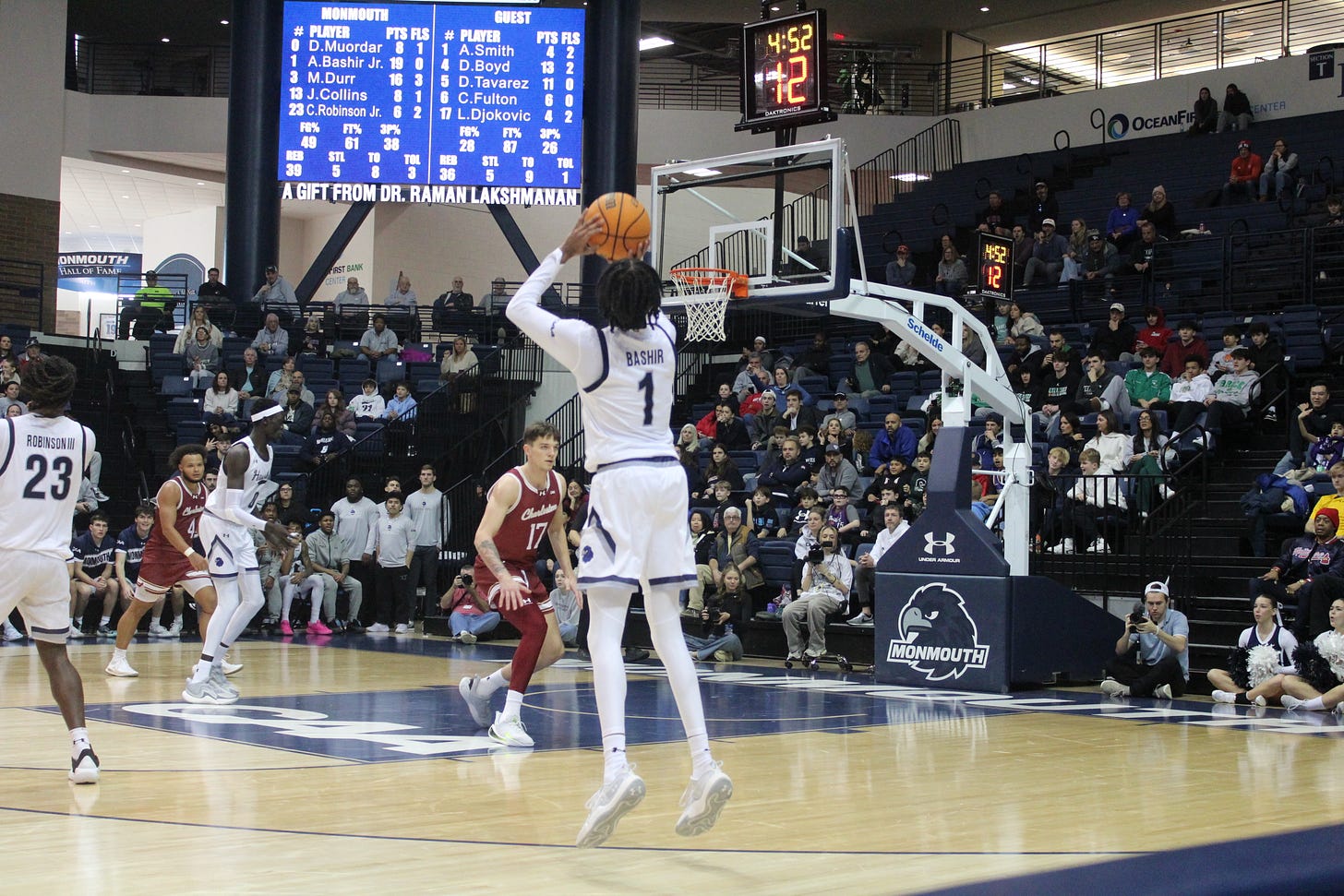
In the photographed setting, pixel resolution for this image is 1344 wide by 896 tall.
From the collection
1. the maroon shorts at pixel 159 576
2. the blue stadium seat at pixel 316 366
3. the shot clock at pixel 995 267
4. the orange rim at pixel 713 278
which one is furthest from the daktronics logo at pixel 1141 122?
the maroon shorts at pixel 159 576

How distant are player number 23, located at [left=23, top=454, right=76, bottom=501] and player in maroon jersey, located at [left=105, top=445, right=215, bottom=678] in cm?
366

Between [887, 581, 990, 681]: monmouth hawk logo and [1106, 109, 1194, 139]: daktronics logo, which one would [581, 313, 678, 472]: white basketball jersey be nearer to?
[887, 581, 990, 681]: monmouth hawk logo

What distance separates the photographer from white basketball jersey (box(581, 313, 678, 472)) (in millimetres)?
4828

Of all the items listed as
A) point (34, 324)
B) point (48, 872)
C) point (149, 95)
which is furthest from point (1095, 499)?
point (149, 95)

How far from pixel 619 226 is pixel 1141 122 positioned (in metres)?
20.4

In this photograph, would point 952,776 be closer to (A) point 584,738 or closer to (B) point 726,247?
(A) point 584,738

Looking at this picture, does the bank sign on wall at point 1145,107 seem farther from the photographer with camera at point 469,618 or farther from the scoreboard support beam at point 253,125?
the photographer with camera at point 469,618

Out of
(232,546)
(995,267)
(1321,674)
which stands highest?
(995,267)

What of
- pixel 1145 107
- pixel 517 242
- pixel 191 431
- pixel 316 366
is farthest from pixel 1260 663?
pixel 1145 107

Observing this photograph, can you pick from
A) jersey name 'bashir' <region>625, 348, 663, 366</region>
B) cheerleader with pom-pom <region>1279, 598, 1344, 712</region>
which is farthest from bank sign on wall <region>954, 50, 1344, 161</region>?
jersey name 'bashir' <region>625, 348, 663, 366</region>

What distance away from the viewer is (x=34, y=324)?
2158 centimetres

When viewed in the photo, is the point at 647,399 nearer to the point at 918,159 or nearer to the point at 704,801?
the point at 704,801

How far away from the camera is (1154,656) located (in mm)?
11000

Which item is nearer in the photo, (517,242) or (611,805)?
(611,805)
